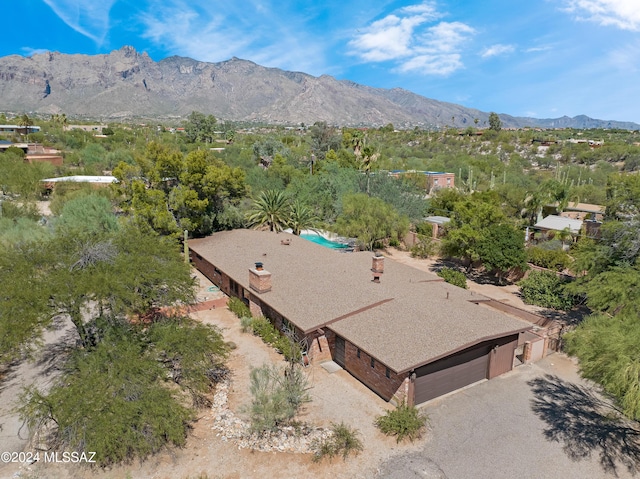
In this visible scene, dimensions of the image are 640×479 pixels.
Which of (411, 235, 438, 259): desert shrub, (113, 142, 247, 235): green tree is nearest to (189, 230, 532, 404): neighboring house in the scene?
(113, 142, 247, 235): green tree

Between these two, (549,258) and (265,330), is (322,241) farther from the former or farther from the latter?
(265,330)

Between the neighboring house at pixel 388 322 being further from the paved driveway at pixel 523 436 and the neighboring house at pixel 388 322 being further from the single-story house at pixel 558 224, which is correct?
the single-story house at pixel 558 224

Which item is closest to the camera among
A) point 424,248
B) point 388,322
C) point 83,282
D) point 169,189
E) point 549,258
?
point 83,282

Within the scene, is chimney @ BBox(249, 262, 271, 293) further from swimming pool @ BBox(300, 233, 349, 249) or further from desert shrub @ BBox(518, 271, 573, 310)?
swimming pool @ BBox(300, 233, 349, 249)

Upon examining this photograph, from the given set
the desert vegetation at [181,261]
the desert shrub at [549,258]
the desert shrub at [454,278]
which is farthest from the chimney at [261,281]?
the desert shrub at [549,258]

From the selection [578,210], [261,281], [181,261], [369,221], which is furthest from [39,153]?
[578,210]

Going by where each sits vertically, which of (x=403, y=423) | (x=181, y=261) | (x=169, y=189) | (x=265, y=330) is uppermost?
(x=169, y=189)
